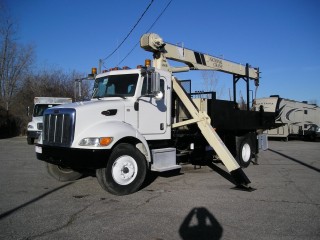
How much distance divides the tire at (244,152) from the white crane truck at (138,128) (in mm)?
66

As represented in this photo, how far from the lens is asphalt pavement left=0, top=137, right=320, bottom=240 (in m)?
5.06

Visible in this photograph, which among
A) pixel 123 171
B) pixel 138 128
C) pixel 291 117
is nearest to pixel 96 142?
pixel 123 171

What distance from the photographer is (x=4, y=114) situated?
103 feet

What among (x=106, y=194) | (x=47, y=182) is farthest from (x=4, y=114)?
A: (x=106, y=194)

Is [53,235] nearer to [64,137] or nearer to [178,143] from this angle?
[64,137]

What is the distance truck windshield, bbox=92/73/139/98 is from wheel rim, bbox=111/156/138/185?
166 cm

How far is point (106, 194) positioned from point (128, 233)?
2.56 metres

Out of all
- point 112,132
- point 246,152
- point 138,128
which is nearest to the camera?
point 112,132

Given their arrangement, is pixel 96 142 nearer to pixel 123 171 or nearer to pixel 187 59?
pixel 123 171

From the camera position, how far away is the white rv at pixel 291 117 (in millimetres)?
26141

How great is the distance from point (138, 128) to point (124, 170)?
125 centimetres

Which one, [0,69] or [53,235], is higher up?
[0,69]

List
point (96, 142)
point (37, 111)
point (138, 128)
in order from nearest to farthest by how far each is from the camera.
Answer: point (96, 142), point (138, 128), point (37, 111)

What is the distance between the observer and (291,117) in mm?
27047
